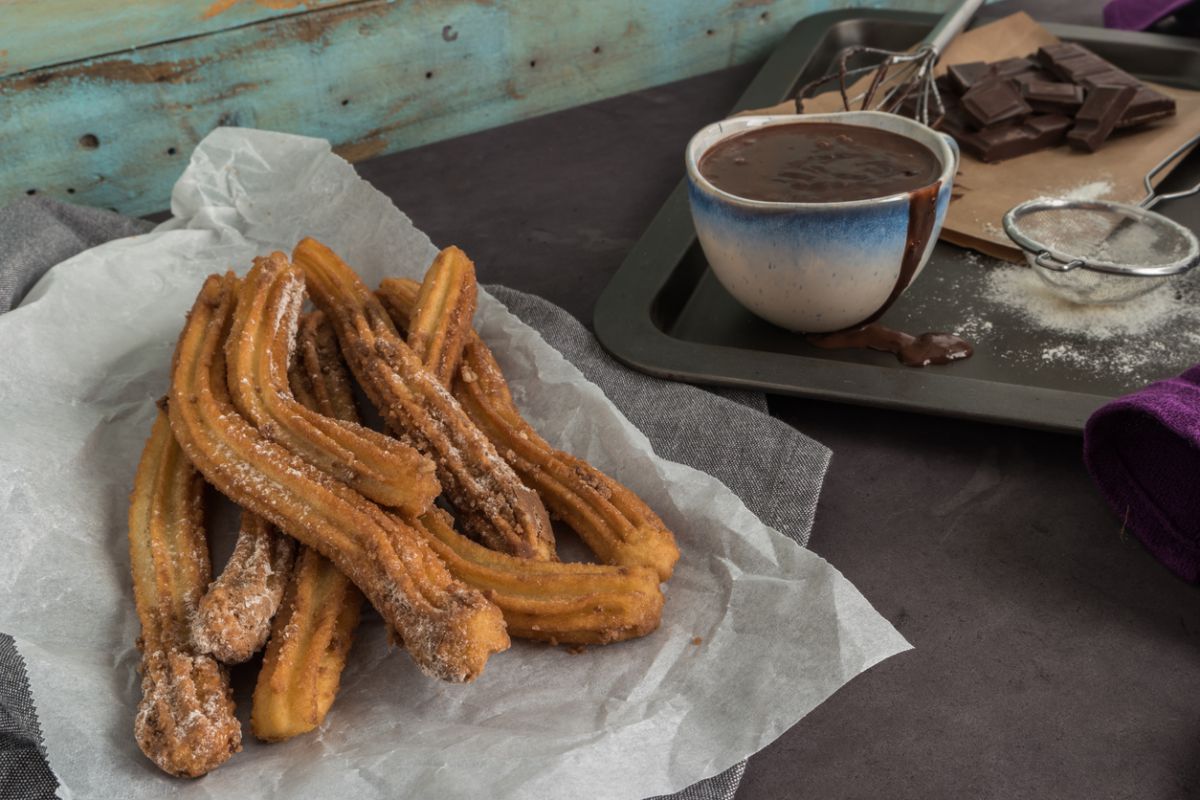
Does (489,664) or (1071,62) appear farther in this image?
(1071,62)

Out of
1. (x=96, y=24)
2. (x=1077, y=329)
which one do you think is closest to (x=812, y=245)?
(x=1077, y=329)

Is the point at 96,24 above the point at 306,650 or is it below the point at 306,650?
above

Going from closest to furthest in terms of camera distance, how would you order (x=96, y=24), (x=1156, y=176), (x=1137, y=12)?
(x=96, y=24) < (x=1156, y=176) < (x=1137, y=12)

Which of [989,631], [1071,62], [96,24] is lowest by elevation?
[989,631]

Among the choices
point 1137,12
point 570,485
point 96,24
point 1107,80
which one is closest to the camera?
point 570,485

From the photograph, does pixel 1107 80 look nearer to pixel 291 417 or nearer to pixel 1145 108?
pixel 1145 108

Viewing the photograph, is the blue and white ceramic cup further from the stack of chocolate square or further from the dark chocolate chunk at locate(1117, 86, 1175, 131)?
the dark chocolate chunk at locate(1117, 86, 1175, 131)

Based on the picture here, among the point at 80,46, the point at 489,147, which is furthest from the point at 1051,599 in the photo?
the point at 80,46
